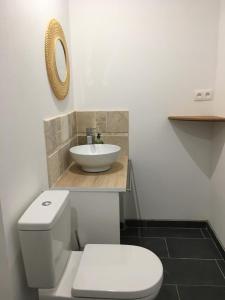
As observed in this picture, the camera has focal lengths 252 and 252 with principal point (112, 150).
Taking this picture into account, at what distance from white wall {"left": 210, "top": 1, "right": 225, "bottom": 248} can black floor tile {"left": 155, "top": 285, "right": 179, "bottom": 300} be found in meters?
0.60

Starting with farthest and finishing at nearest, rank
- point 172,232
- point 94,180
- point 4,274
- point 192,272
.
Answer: point 172,232, point 192,272, point 94,180, point 4,274

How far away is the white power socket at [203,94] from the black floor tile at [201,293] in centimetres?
146

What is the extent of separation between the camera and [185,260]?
6.56ft

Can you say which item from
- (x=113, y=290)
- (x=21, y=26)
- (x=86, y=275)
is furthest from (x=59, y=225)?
(x=21, y=26)

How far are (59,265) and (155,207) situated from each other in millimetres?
1358

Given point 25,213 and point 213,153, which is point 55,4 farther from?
point 213,153

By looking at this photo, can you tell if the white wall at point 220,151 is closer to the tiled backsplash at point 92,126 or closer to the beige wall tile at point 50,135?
the tiled backsplash at point 92,126

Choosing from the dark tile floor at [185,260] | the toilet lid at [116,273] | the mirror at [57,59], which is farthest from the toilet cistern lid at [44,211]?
the dark tile floor at [185,260]

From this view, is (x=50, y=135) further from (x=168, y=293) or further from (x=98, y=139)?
(x=168, y=293)

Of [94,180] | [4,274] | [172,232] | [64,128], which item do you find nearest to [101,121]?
[64,128]

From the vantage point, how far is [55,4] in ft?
5.73

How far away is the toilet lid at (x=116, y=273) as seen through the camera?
1147mm

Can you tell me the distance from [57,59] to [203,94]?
4.07 ft

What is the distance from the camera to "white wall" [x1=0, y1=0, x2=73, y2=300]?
1071 mm
